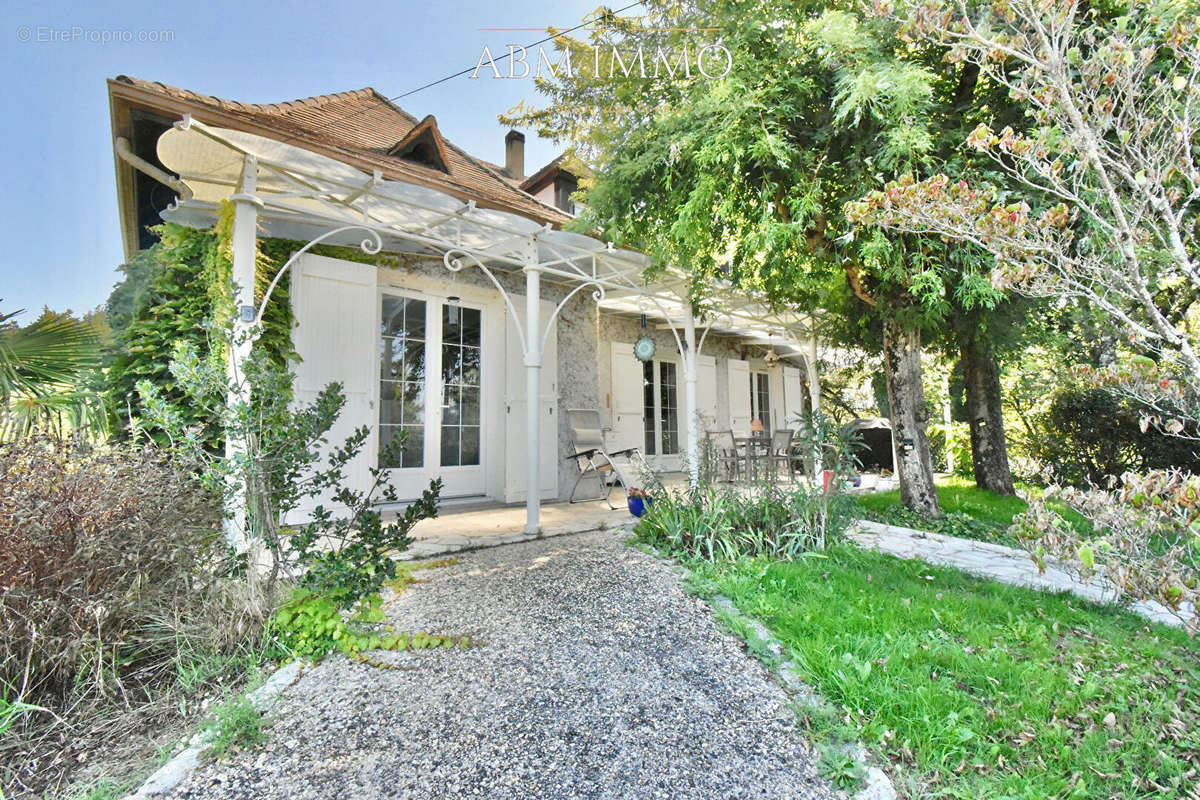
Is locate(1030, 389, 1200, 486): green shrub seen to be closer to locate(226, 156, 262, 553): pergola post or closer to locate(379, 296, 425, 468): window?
locate(379, 296, 425, 468): window

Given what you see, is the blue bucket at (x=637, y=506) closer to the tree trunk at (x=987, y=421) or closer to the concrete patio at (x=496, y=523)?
the concrete patio at (x=496, y=523)

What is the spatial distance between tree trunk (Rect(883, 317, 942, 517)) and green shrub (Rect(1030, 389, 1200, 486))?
3010 millimetres

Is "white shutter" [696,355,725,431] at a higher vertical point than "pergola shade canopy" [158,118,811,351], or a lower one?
lower

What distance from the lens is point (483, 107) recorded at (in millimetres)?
8055

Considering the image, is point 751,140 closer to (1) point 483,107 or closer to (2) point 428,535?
(2) point 428,535

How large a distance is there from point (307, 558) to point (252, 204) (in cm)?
225

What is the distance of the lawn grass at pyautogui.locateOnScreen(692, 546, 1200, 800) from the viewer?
164 centimetres

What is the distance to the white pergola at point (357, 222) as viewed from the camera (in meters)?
3.23

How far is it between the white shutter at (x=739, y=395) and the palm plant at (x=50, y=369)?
8621 mm

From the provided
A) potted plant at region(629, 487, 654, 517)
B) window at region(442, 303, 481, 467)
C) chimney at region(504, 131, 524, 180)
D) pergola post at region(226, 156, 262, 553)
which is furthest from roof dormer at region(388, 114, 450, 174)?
chimney at region(504, 131, 524, 180)

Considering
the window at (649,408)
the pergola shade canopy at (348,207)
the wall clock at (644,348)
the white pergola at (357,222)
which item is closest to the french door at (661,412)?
the window at (649,408)

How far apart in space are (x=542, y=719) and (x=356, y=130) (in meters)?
6.17

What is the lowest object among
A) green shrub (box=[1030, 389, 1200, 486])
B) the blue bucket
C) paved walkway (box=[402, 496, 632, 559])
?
paved walkway (box=[402, 496, 632, 559])
